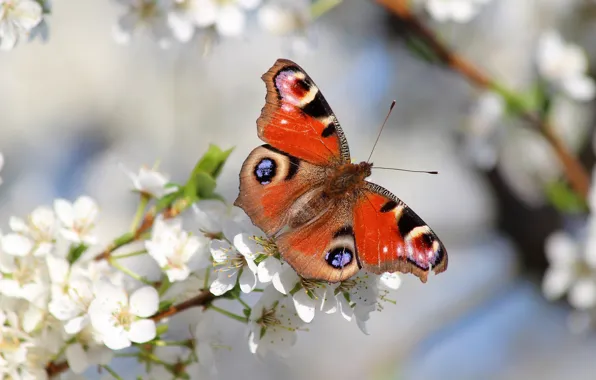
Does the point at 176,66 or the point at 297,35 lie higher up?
the point at 297,35

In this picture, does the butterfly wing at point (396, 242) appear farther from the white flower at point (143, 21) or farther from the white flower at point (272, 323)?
the white flower at point (143, 21)

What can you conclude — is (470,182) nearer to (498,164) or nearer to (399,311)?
(498,164)

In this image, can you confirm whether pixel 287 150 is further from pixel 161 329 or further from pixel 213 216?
pixel 161 329

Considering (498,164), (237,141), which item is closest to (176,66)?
(237,141)

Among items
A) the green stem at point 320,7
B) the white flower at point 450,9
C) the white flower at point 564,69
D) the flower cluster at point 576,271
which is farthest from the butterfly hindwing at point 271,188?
the white flower at point 564,69

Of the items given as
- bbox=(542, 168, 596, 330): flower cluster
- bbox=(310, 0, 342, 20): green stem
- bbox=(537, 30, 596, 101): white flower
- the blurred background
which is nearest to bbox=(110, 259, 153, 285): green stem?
bbox=(310, 0, 342, 20): green stem

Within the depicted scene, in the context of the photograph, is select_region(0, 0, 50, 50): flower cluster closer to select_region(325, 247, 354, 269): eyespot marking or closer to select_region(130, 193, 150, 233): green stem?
select_region(130, 193, 150, 233): green stem

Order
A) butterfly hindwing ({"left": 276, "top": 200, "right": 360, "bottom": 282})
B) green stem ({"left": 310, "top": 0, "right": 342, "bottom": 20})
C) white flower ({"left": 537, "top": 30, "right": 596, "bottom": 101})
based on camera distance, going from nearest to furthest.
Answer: butterfly hindwing ({"left": 276, "top": 200, "right": 360, "bottom": 282})
green stem ({"left": 310, "top": 0, "right": 342, "bottom": 20})
white flower ({"left": 537, "top": 30, "right": 596, "bottom": 101})
